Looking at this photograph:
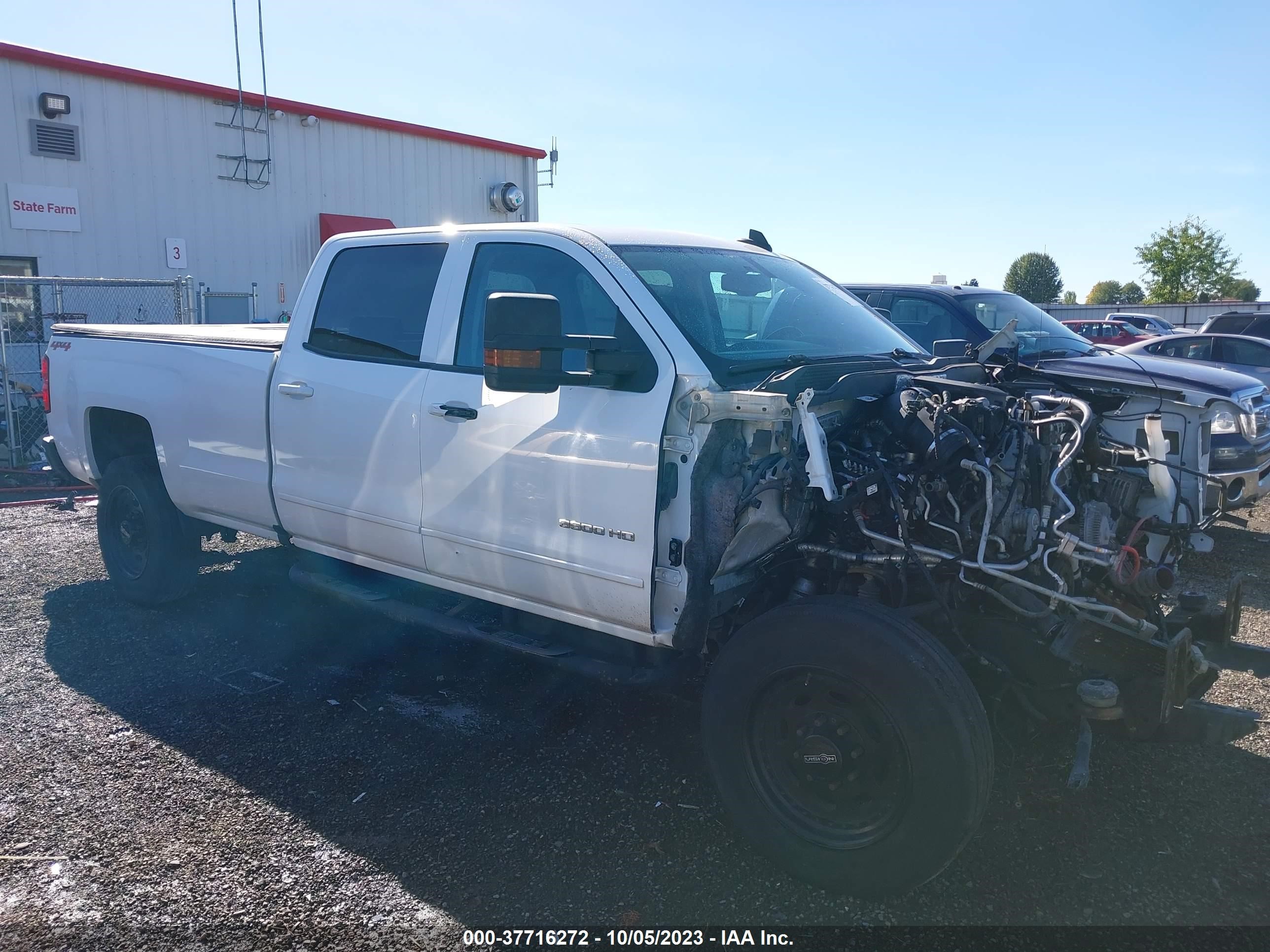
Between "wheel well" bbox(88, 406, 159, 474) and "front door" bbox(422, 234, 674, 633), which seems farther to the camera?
"wheel well" bbox(88, 406, 159, 474)

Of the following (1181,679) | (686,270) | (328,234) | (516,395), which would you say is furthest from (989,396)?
(328,234)

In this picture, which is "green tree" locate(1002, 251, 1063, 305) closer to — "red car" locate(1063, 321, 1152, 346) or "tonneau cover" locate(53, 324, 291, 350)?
"red car" locate(1063, 321, 1152, 346)

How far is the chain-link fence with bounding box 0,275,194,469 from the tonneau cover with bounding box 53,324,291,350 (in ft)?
16.3

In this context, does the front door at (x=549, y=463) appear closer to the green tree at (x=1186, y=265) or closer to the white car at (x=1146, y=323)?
the white car at (x=1146, y=323)

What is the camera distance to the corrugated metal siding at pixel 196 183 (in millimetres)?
14695

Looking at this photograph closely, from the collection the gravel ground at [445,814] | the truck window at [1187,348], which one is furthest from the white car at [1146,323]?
the gravel ground at [445,814]

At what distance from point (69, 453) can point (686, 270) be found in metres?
4.42

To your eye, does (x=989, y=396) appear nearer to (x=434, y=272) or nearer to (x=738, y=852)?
(x=738, y=852)

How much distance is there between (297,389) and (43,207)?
505 inches

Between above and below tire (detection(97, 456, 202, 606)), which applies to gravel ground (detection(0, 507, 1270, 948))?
below

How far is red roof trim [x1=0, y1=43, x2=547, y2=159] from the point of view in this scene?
14.3m

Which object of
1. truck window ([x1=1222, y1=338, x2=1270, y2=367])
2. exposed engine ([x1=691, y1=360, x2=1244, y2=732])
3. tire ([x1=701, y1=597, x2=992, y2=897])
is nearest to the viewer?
tire ([x1=701, y1=597, x2=992, y2=897])

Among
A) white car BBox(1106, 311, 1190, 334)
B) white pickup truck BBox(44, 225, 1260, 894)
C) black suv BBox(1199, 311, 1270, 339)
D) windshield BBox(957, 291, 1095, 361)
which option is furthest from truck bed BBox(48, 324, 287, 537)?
white car BBox(1106, 311, 1190, 334)

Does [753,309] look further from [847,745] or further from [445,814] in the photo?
[445,814]
